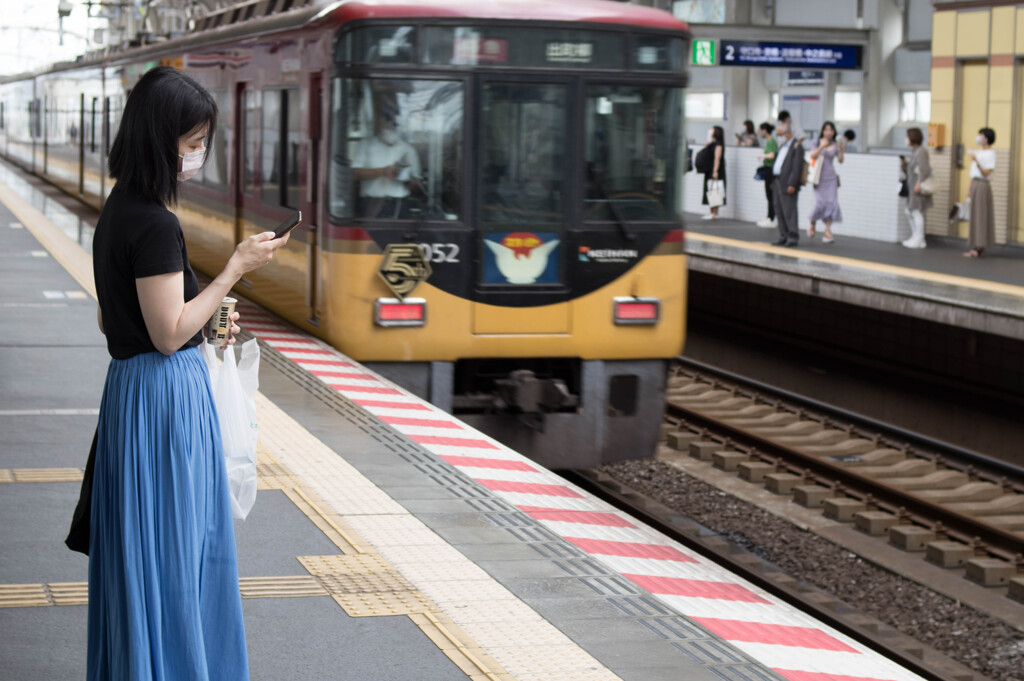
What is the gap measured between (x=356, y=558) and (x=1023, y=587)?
448cm

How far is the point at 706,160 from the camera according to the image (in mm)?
23688

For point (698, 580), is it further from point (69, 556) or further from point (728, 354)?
point (728, 354)

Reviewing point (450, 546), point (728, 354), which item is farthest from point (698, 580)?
point (728, 354)

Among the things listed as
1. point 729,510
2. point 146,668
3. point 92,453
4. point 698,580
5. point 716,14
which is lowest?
point 729,510

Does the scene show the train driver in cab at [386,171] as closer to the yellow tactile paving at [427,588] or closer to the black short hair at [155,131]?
the yellow tactile paving at [427,588]

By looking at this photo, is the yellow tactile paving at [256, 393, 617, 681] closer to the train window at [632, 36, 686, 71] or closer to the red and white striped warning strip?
the red and white striped warning strip

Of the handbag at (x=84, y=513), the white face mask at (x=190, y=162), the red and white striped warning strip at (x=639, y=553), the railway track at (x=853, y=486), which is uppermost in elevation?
the white face mask at (x=190, y=162)

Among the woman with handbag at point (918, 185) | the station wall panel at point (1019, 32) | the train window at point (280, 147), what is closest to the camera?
the train window at point (280, 147)

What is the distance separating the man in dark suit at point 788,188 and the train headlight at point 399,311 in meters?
10.2

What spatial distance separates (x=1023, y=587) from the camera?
26.8ft

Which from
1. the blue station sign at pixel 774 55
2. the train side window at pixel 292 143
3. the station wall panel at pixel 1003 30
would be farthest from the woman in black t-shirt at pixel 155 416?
the blue station sign at pixel 774 55

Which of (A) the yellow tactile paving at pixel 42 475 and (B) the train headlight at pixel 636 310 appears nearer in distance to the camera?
(A) the yellow tactile paving at pixel 42 475

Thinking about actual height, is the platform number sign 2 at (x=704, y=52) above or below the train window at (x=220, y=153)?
above

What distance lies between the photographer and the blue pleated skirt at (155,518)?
11.1ft
